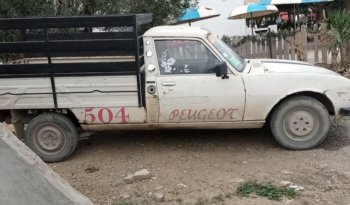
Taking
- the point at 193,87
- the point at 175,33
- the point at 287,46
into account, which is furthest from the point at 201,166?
the point at 287,46

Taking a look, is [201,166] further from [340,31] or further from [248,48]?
[248,48]

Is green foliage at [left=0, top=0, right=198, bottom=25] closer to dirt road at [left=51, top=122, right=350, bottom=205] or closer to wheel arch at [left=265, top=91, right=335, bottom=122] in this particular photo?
dirt road at [left=51, top=122, right=350, bottom=205]

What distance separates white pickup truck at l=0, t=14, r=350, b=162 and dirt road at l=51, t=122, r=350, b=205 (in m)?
0.38

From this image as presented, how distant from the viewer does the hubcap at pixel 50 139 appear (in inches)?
244

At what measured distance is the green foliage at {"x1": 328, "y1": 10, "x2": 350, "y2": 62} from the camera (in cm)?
1105

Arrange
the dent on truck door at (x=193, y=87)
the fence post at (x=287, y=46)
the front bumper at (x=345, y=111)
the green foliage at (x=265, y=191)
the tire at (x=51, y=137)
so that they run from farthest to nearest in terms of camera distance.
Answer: the fence post at (x=287, y=46) < the tire at (x=51, y=137) < the front bumper at (x=345, y=111) < the dent on truck door at (x=193, y=87) < the green foliage at (x=265, y=191)

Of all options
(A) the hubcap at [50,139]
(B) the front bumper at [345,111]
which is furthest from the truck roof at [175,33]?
(B) the front bumper at [345,111]

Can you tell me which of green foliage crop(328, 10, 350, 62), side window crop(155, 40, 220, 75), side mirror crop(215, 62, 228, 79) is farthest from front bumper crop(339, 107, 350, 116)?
green foliage crop(328, 10, 350, 62)

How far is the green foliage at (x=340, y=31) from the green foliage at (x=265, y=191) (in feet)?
23.7

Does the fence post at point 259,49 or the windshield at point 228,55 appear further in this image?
the fence post at point 259,49

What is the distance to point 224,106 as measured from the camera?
5930mm

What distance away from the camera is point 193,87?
232 inches

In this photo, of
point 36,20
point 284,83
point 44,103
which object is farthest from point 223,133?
point 36,20

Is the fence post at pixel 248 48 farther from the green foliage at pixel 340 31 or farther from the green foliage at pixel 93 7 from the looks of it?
the green foliage at pixel 93 7
